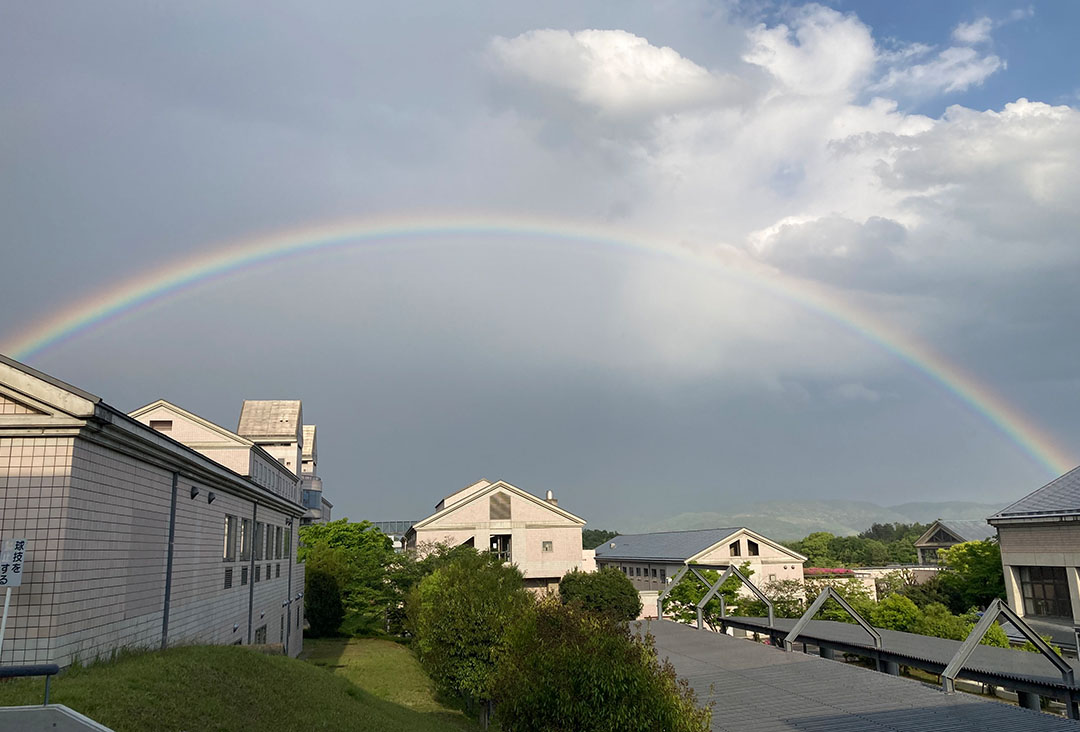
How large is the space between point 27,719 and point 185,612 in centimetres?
1241

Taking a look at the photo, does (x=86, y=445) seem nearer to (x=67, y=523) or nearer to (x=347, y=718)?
(x=67, y=523)

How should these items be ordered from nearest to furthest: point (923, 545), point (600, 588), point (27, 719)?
point (27, 719) → point (600, 588) → point (923, 545)

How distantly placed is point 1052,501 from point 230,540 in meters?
44.4

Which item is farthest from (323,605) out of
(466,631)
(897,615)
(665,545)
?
(665,545)

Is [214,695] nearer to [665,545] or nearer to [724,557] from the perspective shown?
[724,557]

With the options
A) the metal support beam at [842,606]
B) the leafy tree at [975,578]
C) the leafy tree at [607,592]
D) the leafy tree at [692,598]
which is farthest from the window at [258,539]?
the leafy tree at [975,578]

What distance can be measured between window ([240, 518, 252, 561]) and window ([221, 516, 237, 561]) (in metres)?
1.17

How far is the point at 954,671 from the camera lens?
17781mm

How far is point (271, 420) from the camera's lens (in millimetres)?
48375

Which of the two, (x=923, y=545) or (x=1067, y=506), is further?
(x=923, y=545)

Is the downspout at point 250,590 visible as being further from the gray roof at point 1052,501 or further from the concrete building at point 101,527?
the gray roof at point 1052,501

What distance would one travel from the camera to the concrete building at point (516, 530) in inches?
2512

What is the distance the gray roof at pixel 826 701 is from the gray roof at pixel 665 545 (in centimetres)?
4371

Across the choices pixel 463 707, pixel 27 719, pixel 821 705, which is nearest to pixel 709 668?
pixel 821 705
